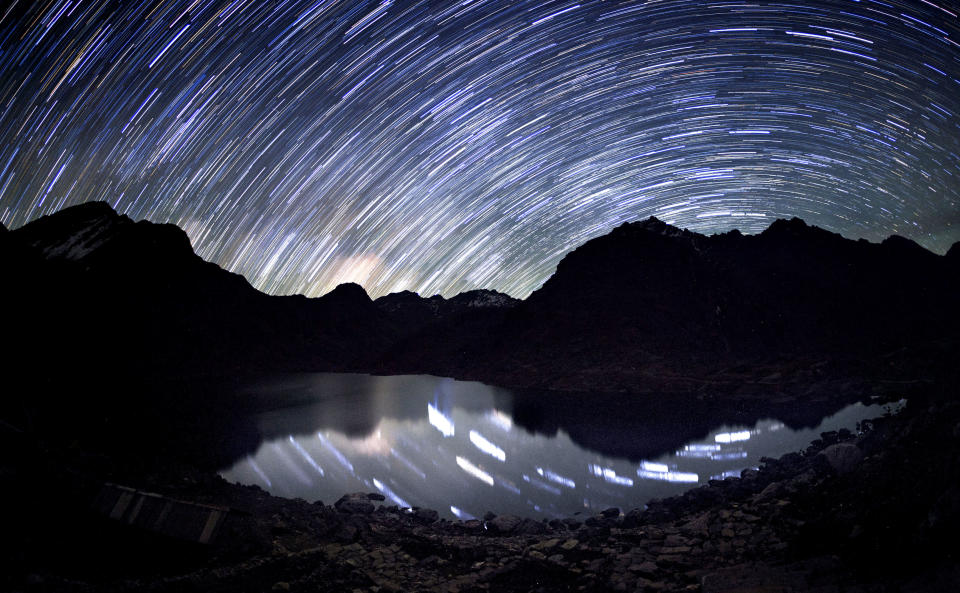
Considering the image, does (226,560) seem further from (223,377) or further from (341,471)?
(223,377)

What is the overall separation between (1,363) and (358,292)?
3961 inches

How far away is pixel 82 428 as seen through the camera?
2241 cm

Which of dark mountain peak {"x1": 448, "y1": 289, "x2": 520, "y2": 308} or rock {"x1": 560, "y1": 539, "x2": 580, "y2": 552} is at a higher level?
dark mountain peak {"x1": 448, "y1": 289, "x2": 520, "y2": 308}

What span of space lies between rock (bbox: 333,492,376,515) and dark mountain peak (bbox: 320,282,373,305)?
108 metres

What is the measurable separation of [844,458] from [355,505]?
11273mm

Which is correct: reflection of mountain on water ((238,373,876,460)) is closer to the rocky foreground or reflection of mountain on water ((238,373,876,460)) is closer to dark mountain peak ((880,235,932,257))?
the rocky foreground

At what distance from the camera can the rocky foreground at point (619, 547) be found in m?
5.23

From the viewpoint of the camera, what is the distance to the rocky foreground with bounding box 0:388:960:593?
5234mm

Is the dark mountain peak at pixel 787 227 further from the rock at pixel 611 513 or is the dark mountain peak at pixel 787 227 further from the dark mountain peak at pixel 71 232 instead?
the dark mountain peak at pixel 71 232

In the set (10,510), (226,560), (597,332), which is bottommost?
(10,510)

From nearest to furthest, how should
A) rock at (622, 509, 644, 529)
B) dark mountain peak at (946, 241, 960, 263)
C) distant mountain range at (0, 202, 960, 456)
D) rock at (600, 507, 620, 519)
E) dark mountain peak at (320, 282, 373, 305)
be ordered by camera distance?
rock at (622, 509, 644, 529) < rock at (600, 507, 620, 519) < distant mountain range at (0, 202, 960, 456) < dark mountain peak at (946, 241, 960, 263) < dark mountain peak at (320, 282, 373, 305)

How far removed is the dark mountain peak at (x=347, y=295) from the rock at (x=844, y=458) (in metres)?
115

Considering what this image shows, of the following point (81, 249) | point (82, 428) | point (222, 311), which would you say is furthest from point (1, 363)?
point (81, 249)

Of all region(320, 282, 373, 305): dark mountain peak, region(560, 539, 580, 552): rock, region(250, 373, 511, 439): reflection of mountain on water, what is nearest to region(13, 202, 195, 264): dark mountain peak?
region(320, 282, 373, 305): dark mountain peak
